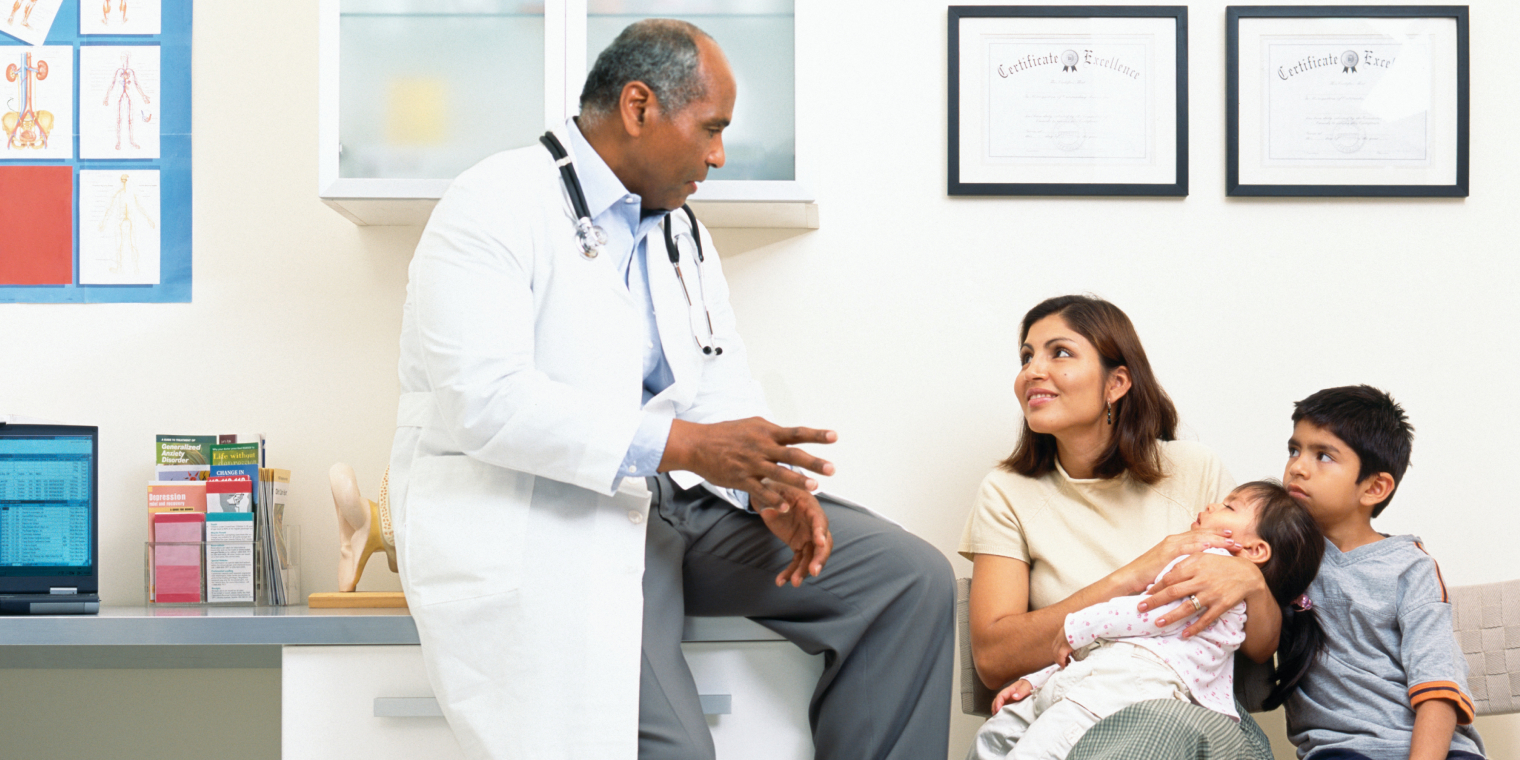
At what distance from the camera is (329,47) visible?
6.57 feet

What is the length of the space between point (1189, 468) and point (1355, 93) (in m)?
1.00

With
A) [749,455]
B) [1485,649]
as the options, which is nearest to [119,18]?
[749,455]

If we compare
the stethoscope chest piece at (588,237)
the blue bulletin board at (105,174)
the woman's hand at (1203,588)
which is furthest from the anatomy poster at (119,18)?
the woman's hand at (1203,588)

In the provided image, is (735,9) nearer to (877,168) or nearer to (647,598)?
(877,168)

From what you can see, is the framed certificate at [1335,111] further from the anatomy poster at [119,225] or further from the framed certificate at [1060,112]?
Result: the anatomy poster at [119,225]

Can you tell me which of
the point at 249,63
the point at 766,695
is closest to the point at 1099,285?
the point at 766,695

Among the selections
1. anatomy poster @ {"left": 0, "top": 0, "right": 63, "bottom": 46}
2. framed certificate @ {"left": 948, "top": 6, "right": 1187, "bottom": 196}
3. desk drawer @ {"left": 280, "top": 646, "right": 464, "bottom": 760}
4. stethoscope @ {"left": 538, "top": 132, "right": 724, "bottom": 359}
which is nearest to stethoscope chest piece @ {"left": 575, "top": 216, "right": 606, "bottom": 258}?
stethoscope @ {"left": 538, "top": 132, "right": 724, "bottom": 359}

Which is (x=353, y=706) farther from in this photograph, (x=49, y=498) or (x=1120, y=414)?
(x=1120, y=414)

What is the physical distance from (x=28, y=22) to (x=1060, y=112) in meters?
2.20

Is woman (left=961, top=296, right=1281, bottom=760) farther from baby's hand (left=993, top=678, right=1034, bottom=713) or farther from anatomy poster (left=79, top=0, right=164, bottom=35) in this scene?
anatomy poster (left=79, top=0, right=164, bottom=35)

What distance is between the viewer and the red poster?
7.59 feet

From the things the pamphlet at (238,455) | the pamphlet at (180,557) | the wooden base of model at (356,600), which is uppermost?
the pamphlet at (238,455)

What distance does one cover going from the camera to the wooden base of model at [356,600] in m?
1.90

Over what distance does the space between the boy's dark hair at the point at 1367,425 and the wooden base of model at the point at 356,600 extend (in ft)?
5.21
